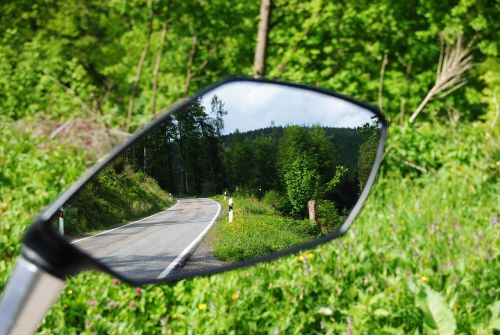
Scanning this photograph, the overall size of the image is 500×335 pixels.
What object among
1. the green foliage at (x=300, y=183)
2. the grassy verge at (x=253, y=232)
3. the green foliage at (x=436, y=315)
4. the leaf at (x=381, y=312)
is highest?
the green foliage at (x=300, y=183)

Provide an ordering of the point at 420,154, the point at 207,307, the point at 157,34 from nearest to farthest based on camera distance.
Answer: the point at 207,307 < the point at 420,154 < the point at 157,34

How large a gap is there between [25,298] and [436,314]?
37.8 inches

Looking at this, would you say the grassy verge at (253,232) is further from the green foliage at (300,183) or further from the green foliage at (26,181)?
the green foliage at (26,181)

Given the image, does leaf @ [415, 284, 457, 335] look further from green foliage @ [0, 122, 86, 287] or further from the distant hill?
green foliage @ [0, 122, 86, 287]

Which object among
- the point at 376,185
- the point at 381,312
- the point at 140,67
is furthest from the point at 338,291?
the point at 140,67

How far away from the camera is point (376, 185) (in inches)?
109

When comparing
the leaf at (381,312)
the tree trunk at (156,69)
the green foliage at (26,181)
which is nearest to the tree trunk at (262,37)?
the tree trunk at (156,69)

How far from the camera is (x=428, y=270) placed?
1449 mm

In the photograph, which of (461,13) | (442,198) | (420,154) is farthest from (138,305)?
(461,13)

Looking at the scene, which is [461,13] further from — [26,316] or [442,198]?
[26,316]

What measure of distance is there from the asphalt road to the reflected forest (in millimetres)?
17

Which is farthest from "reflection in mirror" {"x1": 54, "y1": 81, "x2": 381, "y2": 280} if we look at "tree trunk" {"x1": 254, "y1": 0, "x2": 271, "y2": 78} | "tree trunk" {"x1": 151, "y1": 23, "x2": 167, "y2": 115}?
"tree trunk" {"x1": 151, "y1": 23, "x2": 167, "y2": 115}

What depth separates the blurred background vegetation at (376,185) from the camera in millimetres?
1350

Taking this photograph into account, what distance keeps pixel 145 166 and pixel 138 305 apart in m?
0.93
